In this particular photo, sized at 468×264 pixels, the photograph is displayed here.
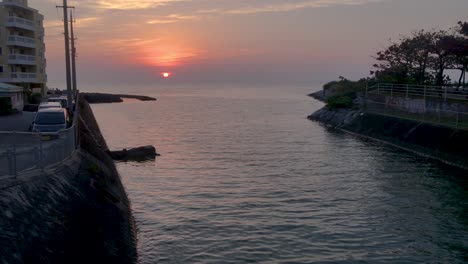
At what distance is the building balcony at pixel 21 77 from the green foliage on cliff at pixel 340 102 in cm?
4152

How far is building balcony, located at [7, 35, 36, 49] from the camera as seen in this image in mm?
61812

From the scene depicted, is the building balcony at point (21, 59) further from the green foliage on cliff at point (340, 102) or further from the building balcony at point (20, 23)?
the green foliage on cliff at point (340, 102)

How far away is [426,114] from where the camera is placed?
41.2 m

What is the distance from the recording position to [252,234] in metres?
17.6

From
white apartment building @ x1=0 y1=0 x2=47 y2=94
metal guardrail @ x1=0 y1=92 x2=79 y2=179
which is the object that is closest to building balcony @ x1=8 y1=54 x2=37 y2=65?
white apartment building @ x1=0 y1=0 x2=47 y2=94

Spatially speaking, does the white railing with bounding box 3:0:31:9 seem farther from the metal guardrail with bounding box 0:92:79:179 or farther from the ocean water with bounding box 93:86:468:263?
the metal guardrail with bounding box 0:92:79:179

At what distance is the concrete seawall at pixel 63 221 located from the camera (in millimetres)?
10039

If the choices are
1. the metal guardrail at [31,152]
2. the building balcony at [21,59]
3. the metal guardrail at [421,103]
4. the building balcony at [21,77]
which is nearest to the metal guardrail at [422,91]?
the metal guardrail at [421,103]

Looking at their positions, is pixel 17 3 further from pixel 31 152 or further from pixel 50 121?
pixel 31 152

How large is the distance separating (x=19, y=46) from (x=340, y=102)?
4404 centimetres

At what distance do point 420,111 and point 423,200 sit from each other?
22.0 metres


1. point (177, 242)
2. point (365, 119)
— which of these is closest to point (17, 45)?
point (365, 119)

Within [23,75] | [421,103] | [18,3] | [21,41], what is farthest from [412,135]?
[18,3]

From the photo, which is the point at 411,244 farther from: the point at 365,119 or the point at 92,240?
the point at 365,119
